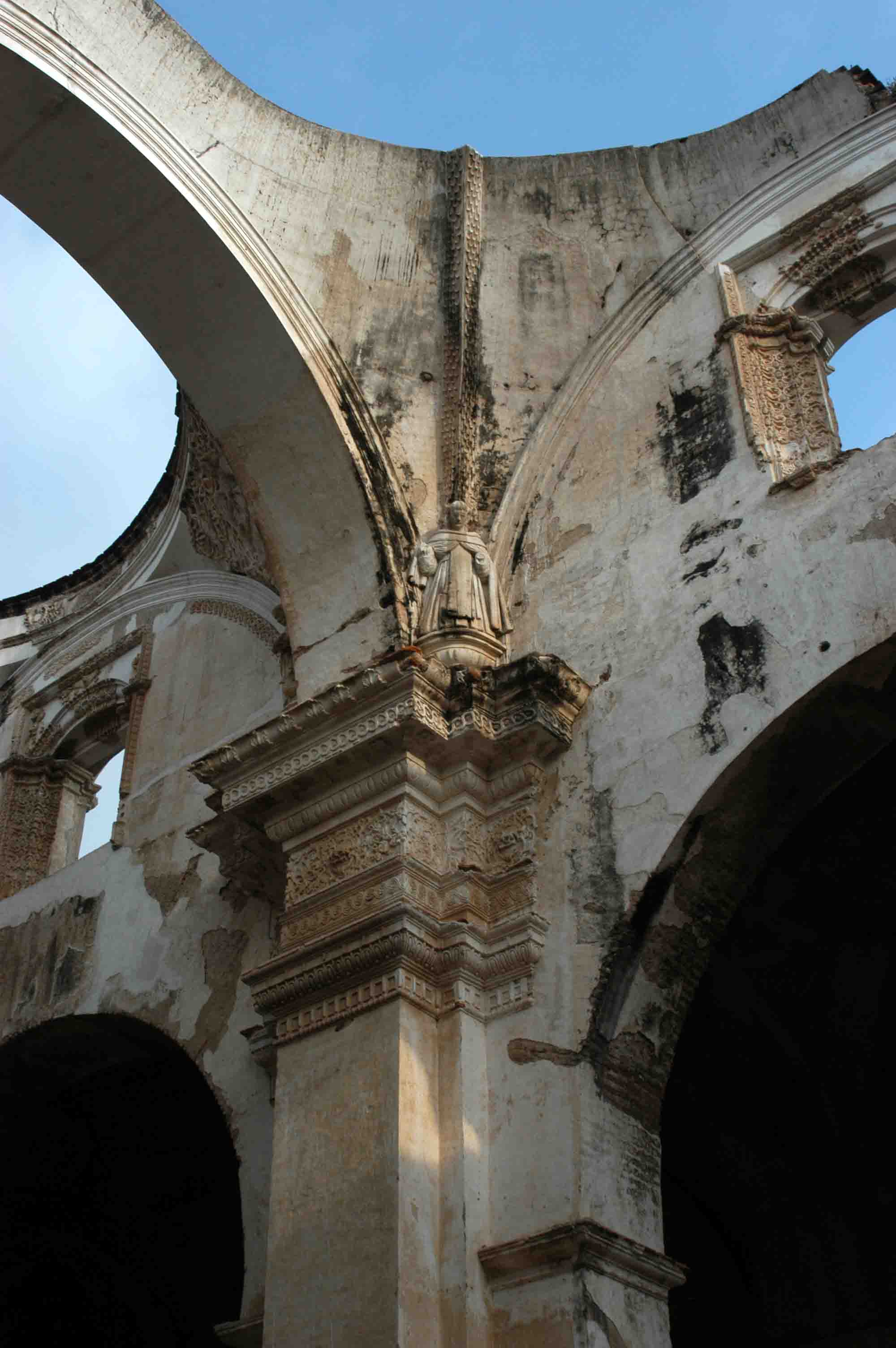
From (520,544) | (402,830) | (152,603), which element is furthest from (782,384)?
(152,603)

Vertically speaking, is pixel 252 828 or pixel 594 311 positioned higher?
pixel 594 311


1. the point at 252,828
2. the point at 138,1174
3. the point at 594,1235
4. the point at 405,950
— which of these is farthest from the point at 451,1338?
the point at 138,1174

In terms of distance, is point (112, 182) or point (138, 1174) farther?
point (138, 1174)

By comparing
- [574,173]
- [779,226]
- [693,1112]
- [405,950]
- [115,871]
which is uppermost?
[574,173]

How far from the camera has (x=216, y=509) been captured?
7.88m

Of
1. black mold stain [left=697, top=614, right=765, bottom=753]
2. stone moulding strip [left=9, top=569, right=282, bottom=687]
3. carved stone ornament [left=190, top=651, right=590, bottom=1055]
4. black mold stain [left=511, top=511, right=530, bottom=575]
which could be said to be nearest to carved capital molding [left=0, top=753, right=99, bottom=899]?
stone moulding strip [left=9, top=569, right=282, bottom=687]

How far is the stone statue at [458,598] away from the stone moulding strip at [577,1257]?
2.30m

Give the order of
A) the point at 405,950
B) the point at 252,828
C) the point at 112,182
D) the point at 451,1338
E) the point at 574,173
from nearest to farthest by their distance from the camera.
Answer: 1. the point at 451,1338
2. the point at 405,950
3. the point at 252,828
4. the point at 112,182
5. the point at 574,173

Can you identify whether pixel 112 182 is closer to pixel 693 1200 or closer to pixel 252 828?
pixel 252 828

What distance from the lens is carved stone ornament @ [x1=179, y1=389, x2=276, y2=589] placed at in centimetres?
755

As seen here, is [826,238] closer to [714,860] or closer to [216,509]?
[714,860]

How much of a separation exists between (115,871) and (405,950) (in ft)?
8.40

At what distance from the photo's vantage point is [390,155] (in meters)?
7.72

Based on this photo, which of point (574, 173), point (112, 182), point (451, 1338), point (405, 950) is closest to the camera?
point (451, 1338)
